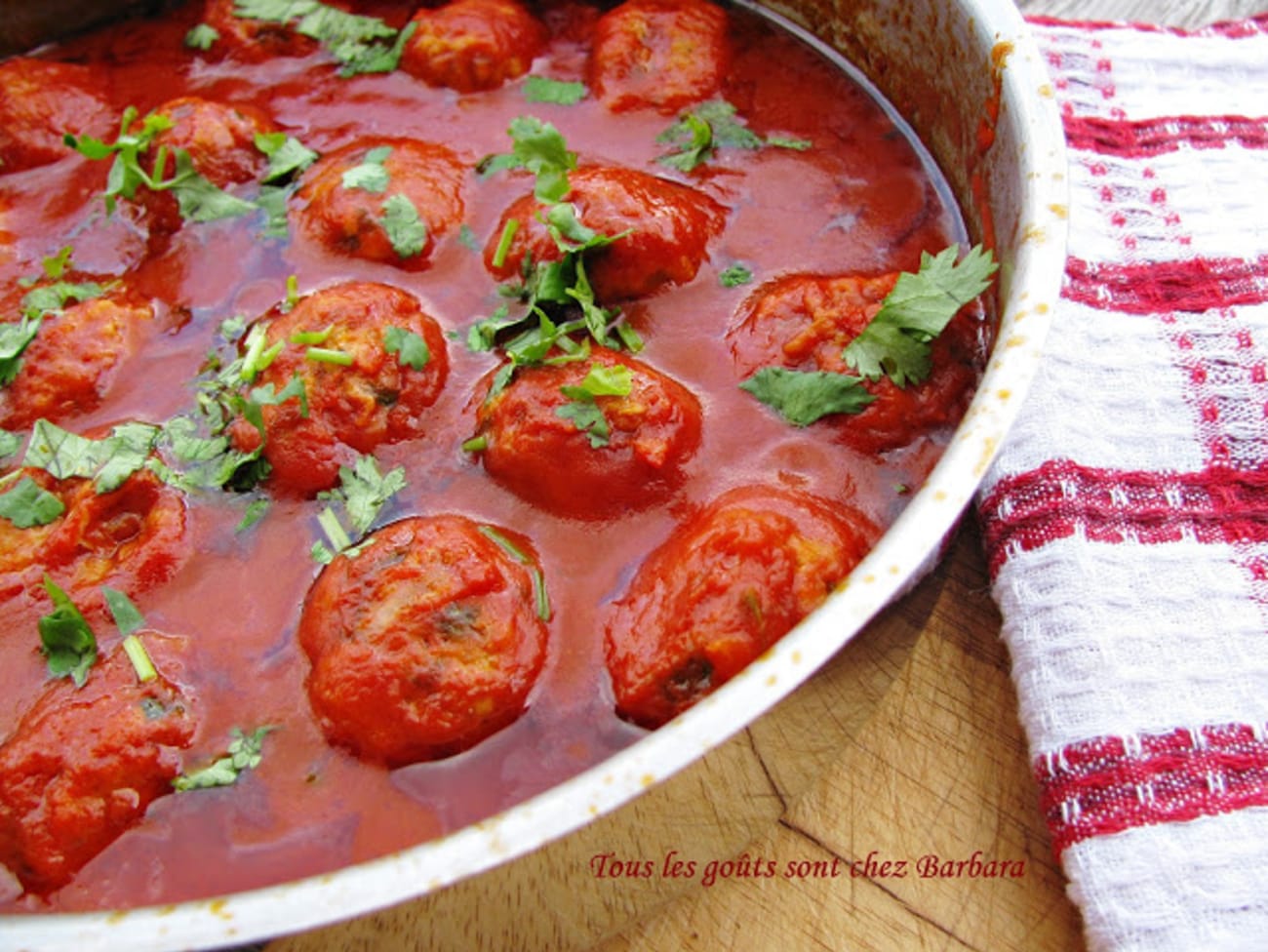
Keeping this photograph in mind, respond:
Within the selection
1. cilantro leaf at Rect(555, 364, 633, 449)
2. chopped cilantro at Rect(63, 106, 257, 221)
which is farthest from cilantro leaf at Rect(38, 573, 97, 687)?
chopped cilantro at Rect(63, 106, 257, 221)

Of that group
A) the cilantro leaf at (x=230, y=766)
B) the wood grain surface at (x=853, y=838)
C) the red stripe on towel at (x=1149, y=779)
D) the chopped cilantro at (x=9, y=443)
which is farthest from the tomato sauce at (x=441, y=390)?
the red stripe on towel at (x=1149, y=779)

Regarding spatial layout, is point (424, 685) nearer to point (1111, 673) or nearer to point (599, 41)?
point (1111, 673)

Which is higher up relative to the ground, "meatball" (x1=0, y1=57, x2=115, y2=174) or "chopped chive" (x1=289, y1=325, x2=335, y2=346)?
"chopped chive" (x1=289, y1=325, x2=335, y2=346)

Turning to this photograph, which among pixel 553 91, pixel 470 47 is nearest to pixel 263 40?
pixel 470 47

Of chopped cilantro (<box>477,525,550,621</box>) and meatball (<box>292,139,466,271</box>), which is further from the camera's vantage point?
meatball (<box>292,139,466,271</box>)

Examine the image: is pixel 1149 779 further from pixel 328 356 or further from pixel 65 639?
pixel 65 639

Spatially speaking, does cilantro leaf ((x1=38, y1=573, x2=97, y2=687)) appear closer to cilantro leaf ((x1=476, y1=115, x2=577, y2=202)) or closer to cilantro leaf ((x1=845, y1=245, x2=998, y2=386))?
cilantro leaf ((x1=476, y1=115, x2=577, y2=202))

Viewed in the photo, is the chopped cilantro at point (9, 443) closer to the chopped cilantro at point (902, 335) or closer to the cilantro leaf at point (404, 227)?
the cilantro leaf at point (404, 227)
